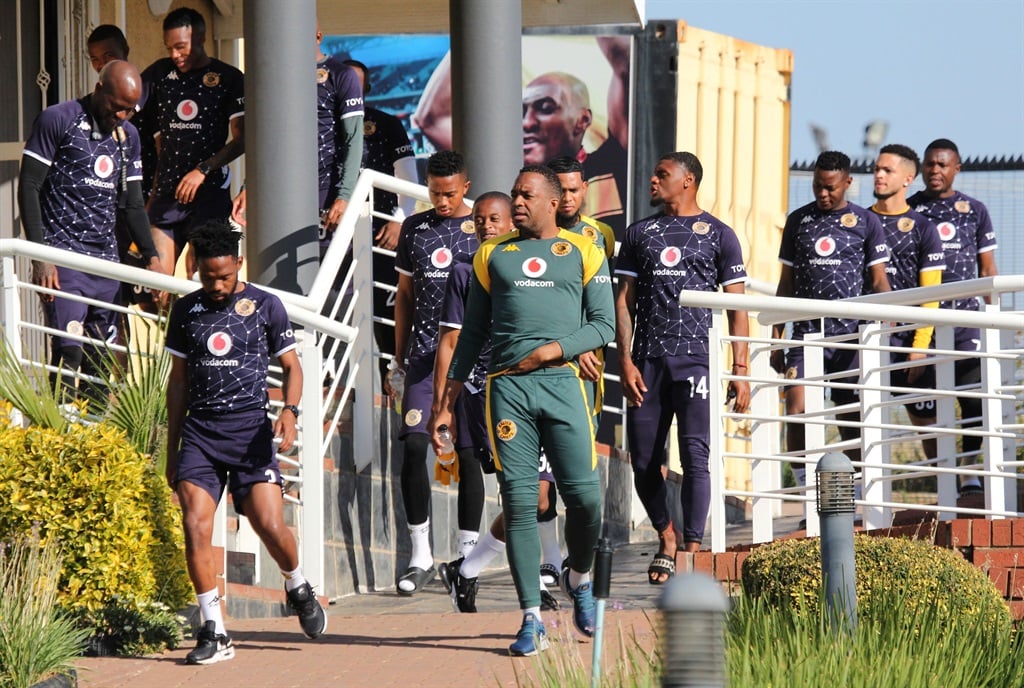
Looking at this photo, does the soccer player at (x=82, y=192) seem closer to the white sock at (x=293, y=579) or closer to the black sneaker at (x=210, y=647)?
the white sock at (x=293, y=579)

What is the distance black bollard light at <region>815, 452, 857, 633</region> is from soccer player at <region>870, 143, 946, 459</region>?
4.27 meters

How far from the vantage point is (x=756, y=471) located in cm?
972

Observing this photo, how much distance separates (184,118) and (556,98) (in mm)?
7220

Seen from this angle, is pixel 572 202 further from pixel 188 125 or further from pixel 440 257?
pixel 188 125

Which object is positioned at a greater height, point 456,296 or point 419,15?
point 419,15

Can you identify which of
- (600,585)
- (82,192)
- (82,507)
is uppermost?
(82,192)

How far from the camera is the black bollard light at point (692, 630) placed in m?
3.63

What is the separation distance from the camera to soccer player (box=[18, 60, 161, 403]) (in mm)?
9484

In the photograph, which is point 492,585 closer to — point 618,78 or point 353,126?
point 353,126

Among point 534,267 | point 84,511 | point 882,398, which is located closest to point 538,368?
point 534,267

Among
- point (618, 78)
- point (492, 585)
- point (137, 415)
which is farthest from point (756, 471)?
point (618, 78)

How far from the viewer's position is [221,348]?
808 cm

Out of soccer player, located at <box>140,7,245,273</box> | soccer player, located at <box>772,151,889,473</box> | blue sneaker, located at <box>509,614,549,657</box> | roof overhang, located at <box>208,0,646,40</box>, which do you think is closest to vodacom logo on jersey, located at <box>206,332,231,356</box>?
blue sneaker, located at <box>509,614,549,657</box>

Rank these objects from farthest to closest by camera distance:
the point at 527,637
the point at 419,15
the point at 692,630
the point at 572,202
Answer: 1. the point at 419,15
2. the point at 572,202
3. the point at 527,637
4. the point at 692,630
